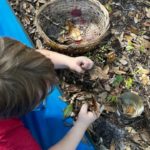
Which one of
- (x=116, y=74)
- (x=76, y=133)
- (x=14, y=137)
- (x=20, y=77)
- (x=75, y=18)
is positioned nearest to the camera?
(x=20, y=77)

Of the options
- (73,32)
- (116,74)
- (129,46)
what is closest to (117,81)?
(116,74)

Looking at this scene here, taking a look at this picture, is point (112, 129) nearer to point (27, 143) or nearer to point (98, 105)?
point (98, 105)

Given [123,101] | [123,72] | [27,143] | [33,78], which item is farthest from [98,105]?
[33,78]

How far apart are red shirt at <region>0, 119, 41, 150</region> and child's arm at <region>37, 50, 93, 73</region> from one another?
38cm

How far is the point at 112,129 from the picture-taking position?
1.78 metres

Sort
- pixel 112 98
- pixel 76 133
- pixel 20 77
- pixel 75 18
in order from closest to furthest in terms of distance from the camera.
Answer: pixel 20 77
pixel 76 133
pixel 112 98
pixel 75 18

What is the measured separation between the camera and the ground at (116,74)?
1767 mm

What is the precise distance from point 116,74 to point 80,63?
306mm

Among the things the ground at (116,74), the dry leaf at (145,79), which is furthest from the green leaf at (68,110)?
the dry leaf at (145,79)

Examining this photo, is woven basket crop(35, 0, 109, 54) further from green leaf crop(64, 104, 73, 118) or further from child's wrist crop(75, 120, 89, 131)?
child's wrist crop(75, 120, 89, 131)

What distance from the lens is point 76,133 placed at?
1568 millimetres

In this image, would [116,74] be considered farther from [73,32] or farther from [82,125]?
[82,125]

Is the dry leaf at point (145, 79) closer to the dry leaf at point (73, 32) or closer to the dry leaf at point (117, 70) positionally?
the dry leaf at point (117, 70)

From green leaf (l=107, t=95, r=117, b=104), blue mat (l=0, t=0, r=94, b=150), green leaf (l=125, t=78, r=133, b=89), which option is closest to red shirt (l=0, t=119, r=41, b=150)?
blue mat (l=0, t=0, r=94, b=150)
